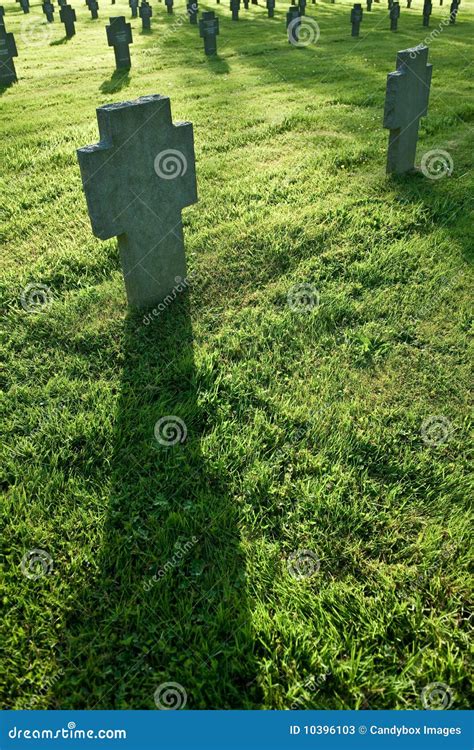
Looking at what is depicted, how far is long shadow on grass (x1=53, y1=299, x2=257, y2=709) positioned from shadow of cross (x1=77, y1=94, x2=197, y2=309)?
112 cm

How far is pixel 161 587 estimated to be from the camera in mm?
2195

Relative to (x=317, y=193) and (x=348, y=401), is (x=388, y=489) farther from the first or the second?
(x=317, y=193)

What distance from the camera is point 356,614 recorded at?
211 cm

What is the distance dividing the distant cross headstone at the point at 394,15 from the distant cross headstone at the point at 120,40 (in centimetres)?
934

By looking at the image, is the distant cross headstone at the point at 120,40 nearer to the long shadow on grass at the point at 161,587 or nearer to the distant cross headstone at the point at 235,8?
the distant cross headstone at the point at 235,8

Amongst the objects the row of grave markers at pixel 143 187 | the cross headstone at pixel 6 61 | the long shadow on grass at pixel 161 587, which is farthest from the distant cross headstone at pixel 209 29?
the long shadow on grass at pixel 161 587

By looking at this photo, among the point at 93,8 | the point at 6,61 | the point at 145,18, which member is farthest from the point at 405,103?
the point at 93,8

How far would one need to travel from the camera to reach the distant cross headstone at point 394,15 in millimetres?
16266

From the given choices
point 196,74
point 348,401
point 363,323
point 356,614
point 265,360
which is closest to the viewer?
point 356,614

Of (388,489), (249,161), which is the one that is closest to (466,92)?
(249,161)

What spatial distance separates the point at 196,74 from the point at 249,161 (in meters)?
6.45

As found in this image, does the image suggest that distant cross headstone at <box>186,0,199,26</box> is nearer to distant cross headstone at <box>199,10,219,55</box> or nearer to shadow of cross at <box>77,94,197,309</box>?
distant cross headstone at <box>199,10,219,55</box>

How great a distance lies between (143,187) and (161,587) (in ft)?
8.26

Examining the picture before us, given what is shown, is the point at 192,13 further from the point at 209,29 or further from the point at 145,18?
the point at 209,29
